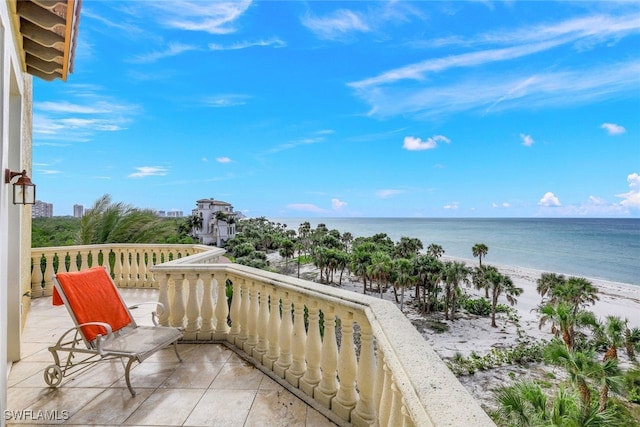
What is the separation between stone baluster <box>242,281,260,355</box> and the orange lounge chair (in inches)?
30.3

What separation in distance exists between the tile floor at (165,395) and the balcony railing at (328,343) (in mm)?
188

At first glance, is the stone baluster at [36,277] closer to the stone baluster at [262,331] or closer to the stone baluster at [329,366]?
the stone baluster at [262,331]

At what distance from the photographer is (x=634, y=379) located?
17.4 metres

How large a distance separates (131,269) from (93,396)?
16.5 feet

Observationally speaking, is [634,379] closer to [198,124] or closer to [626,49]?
[198,124]

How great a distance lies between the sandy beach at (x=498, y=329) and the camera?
19.2 metres

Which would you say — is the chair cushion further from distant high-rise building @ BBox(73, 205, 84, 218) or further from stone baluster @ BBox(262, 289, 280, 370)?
distant high-rise building @ BBox(73, 205, 84, 218)

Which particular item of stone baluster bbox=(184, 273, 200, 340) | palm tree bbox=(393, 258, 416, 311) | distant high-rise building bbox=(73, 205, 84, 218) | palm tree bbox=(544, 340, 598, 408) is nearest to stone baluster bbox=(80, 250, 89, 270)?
stone baluster bbox=(184, 273, 200, 340)

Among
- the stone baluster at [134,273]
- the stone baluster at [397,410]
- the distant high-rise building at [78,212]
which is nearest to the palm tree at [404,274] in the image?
the distant high-rise building at [78,212]

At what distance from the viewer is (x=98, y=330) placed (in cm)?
316

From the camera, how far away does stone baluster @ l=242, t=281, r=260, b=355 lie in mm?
3400

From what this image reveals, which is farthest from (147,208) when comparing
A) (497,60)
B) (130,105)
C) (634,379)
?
(497,60)

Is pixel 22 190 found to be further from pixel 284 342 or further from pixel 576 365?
pixel 576 365

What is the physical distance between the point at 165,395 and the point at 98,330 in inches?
40.6
